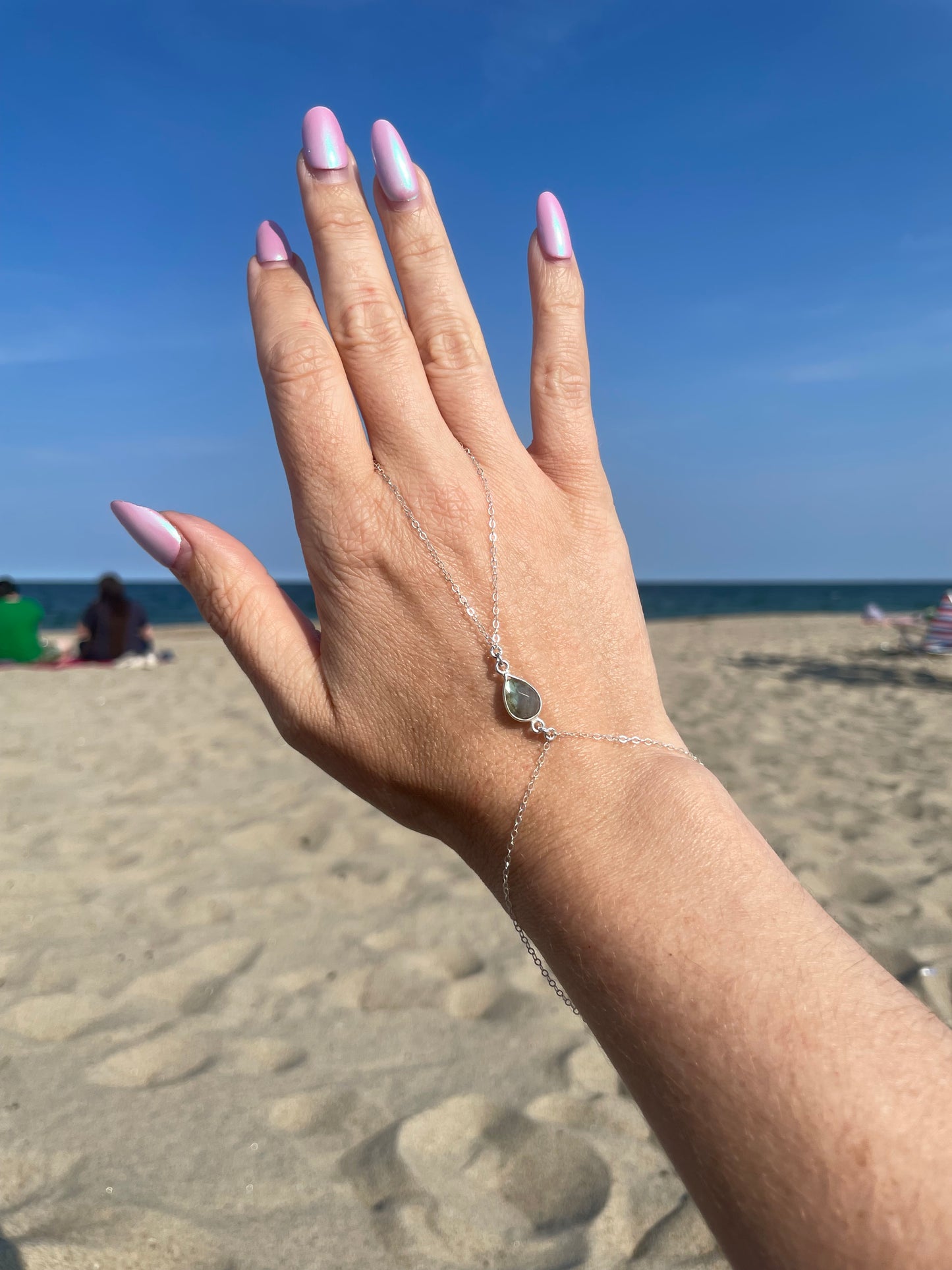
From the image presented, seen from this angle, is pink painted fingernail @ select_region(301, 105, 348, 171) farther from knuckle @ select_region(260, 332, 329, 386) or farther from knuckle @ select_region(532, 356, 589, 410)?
knuckle @ select_region(532, 356, 589, 410)

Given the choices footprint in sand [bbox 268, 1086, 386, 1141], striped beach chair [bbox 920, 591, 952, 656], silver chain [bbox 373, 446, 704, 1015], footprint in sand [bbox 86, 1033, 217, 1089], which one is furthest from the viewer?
striped beach chair [bbox 920, 591, 952, 656]

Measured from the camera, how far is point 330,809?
417cm

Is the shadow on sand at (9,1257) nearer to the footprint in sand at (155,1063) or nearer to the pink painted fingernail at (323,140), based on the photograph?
the footprint in sand at (155,1063)

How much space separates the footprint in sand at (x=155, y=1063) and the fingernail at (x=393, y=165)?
2.09 m

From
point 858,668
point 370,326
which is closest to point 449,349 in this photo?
point 370,326

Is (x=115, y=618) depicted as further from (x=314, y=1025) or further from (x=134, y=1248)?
(x=134, y=1248)

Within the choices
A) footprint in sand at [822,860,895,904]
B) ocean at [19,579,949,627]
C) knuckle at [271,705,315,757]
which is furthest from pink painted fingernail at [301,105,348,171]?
ocean at [19,579,949,627]

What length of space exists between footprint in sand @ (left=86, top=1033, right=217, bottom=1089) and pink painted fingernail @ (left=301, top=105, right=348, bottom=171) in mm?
2092

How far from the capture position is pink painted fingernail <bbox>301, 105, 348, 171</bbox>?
1.21 m

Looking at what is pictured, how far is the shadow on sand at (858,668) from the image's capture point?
26.3 feet

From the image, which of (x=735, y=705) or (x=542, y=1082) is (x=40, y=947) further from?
(x=735, y=705)

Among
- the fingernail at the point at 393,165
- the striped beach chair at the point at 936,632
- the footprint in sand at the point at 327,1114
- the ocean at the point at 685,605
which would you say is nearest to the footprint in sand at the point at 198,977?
the footprint in sand at the point at 327,1114

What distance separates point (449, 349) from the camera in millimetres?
1213

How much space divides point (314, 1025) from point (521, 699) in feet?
5.94
